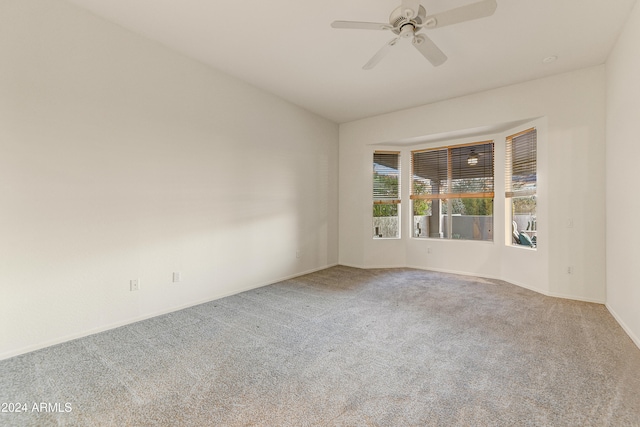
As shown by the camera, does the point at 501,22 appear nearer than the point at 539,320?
Yes

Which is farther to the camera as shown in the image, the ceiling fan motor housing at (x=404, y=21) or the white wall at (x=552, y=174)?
the white wall at (x=552, y=174)

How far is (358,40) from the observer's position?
296 centimetres

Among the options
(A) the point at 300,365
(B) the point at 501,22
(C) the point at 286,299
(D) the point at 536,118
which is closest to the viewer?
(A) the point at 300,365

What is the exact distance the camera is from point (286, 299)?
12.0ft

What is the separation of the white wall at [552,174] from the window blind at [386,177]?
50 centimetres

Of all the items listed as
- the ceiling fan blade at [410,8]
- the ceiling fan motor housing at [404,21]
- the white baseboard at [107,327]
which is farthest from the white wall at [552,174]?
the white baseboard at [107,327]

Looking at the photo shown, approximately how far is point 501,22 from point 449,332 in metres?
2.97

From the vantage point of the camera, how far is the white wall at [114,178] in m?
2.29

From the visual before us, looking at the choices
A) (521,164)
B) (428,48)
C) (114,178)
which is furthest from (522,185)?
(114,178)

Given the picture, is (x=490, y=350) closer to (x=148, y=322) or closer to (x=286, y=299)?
(x=286, y=299)

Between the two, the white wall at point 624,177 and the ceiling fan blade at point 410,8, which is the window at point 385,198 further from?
the ceiling fan blade at point 410,8

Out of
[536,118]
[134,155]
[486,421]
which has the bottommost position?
[486,421]

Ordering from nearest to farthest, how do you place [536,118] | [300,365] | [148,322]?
[300,365], [148,322], [536,118]

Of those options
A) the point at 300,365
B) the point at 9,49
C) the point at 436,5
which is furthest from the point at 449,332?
the point at 9,49
